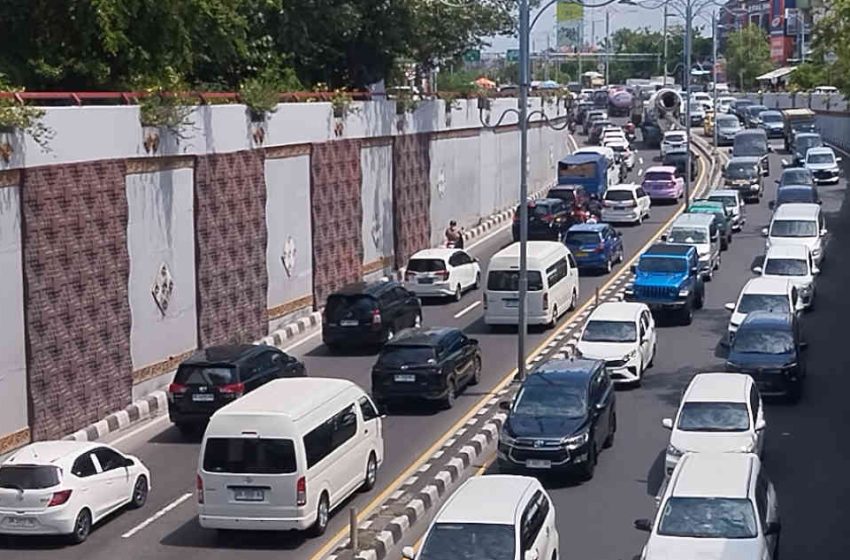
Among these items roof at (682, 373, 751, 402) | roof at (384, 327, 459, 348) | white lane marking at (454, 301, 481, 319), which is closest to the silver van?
white lane marking at (454, 301, 481, 319)

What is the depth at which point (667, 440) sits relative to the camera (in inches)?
1011

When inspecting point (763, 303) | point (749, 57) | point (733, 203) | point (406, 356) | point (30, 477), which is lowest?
point (30, 477)

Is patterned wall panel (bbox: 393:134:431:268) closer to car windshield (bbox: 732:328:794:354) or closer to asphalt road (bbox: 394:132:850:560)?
asphalt road (bbox: 394:132:850:560)

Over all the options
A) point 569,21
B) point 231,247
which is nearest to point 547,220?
point 231,247

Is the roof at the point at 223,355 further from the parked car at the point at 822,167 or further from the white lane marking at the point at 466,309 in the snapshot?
the parked car at the point at 822,167

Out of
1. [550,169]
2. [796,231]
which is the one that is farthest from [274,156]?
[550,169]

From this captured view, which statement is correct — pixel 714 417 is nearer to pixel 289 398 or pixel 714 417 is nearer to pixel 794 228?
pixel 289 398

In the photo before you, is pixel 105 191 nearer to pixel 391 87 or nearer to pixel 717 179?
pixel 391 87

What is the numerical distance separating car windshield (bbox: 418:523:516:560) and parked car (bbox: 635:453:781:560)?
1.67 m

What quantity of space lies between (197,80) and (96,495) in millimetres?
26102

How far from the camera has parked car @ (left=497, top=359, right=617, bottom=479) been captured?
2270 cm

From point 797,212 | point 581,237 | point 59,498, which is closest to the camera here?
point 59,498

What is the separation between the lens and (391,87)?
53031mm

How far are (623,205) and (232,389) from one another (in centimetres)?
3154
